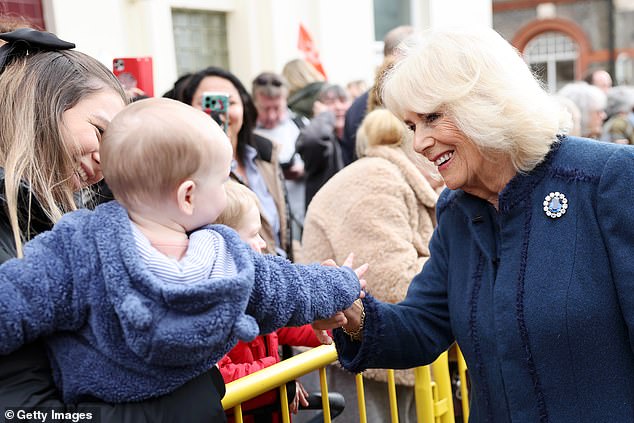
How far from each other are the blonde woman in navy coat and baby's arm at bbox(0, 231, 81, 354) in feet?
2.84

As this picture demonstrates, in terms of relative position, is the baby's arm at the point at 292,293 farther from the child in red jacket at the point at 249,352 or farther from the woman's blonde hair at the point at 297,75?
the woman's blonde hair at the point at 297,75

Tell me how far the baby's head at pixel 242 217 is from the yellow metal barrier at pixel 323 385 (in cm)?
38

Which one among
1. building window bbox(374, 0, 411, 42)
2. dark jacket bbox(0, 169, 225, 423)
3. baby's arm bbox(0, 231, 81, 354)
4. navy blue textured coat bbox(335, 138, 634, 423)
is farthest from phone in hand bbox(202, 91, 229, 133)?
building window bbox(374, 0, 411, 42)

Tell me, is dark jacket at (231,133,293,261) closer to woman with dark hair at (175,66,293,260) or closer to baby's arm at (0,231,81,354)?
woman with dark hair at (175,66,293,260)

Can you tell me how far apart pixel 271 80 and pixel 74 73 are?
3667 millimetres

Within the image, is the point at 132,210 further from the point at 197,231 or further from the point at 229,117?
the point at 229,117

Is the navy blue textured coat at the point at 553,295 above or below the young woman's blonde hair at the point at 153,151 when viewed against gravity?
below

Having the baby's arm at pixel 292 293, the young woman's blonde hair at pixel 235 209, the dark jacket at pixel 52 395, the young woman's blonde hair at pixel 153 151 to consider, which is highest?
the young woman's blonde hair at pixel 153 151

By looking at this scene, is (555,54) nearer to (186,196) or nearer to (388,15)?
(388,15)

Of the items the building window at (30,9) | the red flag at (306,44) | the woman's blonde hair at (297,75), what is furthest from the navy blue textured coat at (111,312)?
the red flag at (306,44)

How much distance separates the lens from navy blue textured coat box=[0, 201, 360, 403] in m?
1.34

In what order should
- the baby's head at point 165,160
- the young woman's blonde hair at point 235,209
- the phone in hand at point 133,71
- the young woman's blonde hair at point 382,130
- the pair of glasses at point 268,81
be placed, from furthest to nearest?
1. the pair of glasses at point 268,81
2. the phone in hand at point 133,71
3. the young woman's blonde hair at point 382,130
4. the young woman's blonde hair at point 235,209
5. the baby's head at point 165,160

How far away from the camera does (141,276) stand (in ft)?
4.46

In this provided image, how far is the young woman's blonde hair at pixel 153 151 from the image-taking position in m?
1.41
